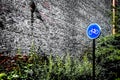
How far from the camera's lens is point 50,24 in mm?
8461

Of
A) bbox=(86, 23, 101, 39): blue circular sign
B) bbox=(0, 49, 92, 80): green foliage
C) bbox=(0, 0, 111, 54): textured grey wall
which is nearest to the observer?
bbox=(0, 49, 92, 80): green foliage

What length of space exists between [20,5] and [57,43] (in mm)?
1943

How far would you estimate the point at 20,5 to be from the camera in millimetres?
7355

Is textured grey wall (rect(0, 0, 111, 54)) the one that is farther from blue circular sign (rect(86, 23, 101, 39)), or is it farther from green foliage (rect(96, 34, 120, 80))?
blue circular sign (rect(86, 23, 101, 39))

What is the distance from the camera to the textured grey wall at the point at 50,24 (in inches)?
268

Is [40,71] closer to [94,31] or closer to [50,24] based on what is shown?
[94,31]

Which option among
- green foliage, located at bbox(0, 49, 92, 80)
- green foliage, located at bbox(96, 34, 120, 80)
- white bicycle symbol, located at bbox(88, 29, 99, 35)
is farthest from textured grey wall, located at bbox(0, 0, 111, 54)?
white bicycle symbol, located at bbox(88, 29, 99, 35)

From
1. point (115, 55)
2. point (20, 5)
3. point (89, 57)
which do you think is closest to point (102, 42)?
point (115, 55)

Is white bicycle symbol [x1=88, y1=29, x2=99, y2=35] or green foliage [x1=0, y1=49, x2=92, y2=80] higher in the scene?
white bicycle symbol [x1=88, y1=29, x2=99, y2=35]

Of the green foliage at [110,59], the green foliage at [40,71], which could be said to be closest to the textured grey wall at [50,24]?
the green foliage at [40,71]

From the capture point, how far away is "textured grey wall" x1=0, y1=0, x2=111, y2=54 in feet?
22.3

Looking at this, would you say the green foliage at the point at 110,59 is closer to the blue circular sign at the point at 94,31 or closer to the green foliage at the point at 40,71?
the green foliage at the point at 40,71

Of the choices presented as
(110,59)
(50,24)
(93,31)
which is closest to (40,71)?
(93,31)

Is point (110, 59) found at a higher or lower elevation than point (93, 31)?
lower
